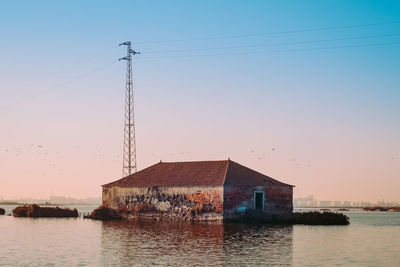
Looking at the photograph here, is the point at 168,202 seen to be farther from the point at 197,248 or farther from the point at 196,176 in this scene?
the point at 197,248

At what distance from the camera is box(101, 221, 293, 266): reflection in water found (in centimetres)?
2402

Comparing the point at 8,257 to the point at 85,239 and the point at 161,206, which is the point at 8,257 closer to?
the point at 85,239

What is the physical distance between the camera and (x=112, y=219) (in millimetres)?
55844

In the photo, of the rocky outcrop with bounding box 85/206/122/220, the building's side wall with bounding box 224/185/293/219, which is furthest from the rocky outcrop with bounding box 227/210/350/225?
the rocky outcrop with bounding box 85/206/122/220

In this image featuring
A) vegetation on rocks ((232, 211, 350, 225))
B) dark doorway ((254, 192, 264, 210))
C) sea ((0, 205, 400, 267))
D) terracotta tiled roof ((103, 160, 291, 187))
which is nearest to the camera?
sea ((0, 205, 400, 267))

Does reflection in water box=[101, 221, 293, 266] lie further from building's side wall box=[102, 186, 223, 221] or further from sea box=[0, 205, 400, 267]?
building's side wall box=[102, 186, 223, 221]

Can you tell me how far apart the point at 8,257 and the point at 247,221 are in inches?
1022

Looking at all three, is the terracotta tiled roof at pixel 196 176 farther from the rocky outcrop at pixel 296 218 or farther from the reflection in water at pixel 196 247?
the reflection in water at pixel 196 247

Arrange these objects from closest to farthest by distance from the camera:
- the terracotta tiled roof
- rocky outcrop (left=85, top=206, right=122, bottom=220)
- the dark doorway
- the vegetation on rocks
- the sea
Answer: the sea → the vegetation on rocks → the terracotta tiled roof → the dark doorway → rocky outcrop (left=85, top=206, right=122, bottom=220)

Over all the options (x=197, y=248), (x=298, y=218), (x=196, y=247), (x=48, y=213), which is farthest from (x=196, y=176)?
(x=48, y=213)

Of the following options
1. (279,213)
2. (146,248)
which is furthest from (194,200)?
(146,248)

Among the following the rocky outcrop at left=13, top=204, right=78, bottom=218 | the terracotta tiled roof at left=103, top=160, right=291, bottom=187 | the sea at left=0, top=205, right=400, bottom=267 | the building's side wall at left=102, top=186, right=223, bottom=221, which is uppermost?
the terracotta tiled roof at left=103, top=160, right=291, bottom=187

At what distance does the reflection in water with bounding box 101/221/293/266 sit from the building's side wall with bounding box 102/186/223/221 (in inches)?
338

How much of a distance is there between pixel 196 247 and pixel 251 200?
69.1ft
